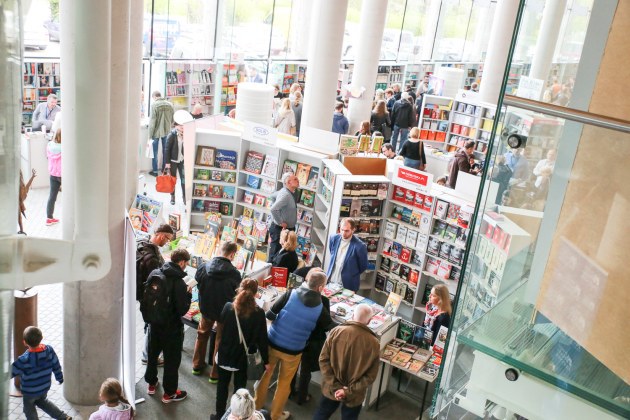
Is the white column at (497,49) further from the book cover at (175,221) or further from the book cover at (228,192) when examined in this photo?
the book cover at (175,221)

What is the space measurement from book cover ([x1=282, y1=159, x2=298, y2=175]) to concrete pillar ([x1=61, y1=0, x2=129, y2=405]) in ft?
12.5

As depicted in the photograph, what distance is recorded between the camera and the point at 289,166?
30.6 feet

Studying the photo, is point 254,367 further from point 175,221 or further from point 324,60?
point 324,60

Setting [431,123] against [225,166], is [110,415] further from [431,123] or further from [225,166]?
[431,123]

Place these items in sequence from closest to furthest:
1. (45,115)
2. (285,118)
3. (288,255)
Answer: (288,255) → (45,115) → (285,118)

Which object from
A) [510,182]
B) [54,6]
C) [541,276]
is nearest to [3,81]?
[510,182]

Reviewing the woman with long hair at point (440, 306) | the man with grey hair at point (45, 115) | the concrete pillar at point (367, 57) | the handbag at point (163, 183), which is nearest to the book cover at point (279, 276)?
the woman with long hair at point (440, 306)

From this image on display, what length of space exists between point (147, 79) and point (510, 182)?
13.5m

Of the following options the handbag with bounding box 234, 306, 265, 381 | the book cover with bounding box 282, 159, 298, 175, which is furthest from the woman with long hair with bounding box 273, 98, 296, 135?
the handbag with bounding box 234, 306, 265, 381

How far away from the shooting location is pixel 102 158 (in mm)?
4199

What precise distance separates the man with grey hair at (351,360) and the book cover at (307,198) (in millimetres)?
3740

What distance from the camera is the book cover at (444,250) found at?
8.16 meters

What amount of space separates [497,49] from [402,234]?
37.5 ft

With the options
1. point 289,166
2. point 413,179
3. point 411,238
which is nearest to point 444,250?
point 411,238
